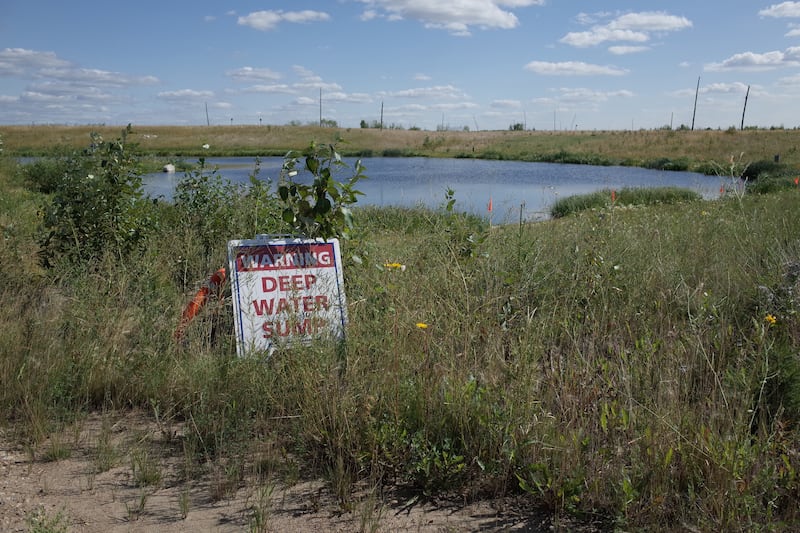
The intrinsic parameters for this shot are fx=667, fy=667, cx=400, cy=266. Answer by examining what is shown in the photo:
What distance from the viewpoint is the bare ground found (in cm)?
270

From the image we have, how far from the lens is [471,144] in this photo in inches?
2746

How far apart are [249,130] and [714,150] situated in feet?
170

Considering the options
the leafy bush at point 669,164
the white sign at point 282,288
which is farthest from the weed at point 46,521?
the leafy bush at point 669,164

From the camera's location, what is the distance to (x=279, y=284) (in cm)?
417

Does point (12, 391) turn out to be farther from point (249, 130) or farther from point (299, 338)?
point (249, 130)

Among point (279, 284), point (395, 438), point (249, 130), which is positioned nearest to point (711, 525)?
point (395, 438)

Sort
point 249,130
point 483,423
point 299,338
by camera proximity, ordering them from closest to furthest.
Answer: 1. point 483,423
2. point 299,338
3. point 249,130

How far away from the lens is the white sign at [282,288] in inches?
153

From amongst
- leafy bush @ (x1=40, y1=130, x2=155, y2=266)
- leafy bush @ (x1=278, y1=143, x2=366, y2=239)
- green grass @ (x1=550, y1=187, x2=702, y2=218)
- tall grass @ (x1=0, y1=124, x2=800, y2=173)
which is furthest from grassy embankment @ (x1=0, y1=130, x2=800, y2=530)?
tall grass @ (x1=0, y1=124, x2=800, y2=173)

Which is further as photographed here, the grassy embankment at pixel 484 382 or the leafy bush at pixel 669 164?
the leafy bush at pixel 669 164

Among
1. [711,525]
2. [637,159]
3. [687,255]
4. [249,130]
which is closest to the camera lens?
[711,525]

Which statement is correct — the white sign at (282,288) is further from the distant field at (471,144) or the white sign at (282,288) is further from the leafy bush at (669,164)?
the leafy bush at (669,164)

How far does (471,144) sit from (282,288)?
67339mm

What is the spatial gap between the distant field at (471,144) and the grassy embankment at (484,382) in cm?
3246
